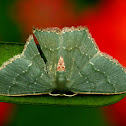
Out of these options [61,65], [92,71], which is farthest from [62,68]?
[92,71]

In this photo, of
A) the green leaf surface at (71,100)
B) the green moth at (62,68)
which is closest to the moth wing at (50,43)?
the green moth at (62,68)

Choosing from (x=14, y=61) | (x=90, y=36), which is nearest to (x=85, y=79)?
(x=90, y=36)

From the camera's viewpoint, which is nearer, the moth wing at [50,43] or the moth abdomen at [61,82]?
the moth abdomen at [61,82]

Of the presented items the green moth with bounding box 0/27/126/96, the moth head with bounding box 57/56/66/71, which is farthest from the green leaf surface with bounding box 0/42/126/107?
the moth head with bounding box 57/56/66/71

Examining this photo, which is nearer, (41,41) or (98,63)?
(98,63)

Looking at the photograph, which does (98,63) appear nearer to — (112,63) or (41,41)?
(112,63)

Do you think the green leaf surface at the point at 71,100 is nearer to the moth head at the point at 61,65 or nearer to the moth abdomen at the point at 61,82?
the moth abdomen at the point at 61,82

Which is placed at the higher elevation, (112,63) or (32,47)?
(32,47)

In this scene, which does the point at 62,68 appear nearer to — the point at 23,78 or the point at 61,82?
the point at 61,82
